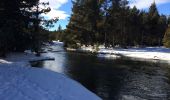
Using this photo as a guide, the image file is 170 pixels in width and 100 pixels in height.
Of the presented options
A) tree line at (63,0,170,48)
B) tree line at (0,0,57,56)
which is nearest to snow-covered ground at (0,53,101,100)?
tree line at (0,0,57,56)

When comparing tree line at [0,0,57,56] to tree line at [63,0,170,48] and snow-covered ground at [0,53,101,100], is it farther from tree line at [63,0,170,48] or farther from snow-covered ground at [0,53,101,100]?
tree line at [63,0,170,48]

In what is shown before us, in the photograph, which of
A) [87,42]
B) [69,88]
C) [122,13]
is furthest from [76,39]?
[69,88]

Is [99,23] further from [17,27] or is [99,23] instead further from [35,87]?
[35,87]

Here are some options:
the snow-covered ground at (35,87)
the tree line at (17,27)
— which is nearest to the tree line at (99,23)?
the tree line at (17,27)

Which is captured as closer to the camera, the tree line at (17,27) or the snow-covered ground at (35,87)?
the snow-covered ground at (35,87)

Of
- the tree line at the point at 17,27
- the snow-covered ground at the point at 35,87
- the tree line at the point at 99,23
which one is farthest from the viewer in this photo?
the tree line at the point at 99,23

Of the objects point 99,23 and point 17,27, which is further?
point 99,23

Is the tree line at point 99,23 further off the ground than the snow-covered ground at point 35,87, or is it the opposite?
the tree line at point 99,23

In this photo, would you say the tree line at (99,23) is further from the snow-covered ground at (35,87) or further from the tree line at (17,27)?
the snow-covered ground at (35,87)

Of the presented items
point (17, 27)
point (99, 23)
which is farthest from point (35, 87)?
point (99, 23)

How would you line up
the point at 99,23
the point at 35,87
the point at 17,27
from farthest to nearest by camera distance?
the point at 99,23
the point at 17,27
the point at 35,87

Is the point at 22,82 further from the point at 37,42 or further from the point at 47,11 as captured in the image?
the point at 47,11

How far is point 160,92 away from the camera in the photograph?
26.2 metres

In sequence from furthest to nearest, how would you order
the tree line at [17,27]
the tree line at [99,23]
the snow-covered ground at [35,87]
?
the tree line at [99,23] → the tree line at [17,27] → the snow-covered ground at [35,87]
